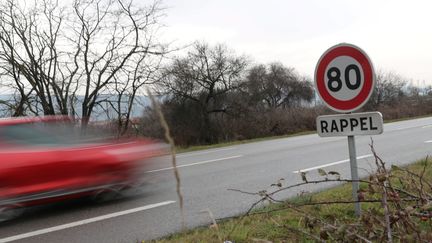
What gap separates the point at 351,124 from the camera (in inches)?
174

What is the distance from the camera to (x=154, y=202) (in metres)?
6.95

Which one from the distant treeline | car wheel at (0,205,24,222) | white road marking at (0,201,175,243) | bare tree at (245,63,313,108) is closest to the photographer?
white road marking at (0,201,175,243)

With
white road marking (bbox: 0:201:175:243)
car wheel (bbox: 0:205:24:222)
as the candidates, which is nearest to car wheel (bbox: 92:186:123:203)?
white road marking (bbox: 0:201:175:243)

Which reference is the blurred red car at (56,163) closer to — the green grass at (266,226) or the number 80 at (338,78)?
the green grass at (266,226)

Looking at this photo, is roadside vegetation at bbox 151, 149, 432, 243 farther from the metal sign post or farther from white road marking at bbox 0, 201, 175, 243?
white road marking at bbox 0, 201, 175, 243

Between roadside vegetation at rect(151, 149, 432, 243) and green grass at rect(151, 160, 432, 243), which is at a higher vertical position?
roadside vegetation at rect(151, 149, 432, 243)

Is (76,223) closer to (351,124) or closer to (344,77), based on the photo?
(351,124)

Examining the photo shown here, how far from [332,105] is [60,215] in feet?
13.9

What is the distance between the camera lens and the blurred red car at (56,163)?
19.8 feet

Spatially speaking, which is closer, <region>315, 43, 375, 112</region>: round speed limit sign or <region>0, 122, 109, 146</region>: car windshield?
<region>315, 43, 375, 112</region>: round speed limit sign

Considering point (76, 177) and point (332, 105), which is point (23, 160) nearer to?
point (76, 177)

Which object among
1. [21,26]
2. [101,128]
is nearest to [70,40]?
[21,26]

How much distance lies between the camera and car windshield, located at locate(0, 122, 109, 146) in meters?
6.23

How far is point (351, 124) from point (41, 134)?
4.50 metres
